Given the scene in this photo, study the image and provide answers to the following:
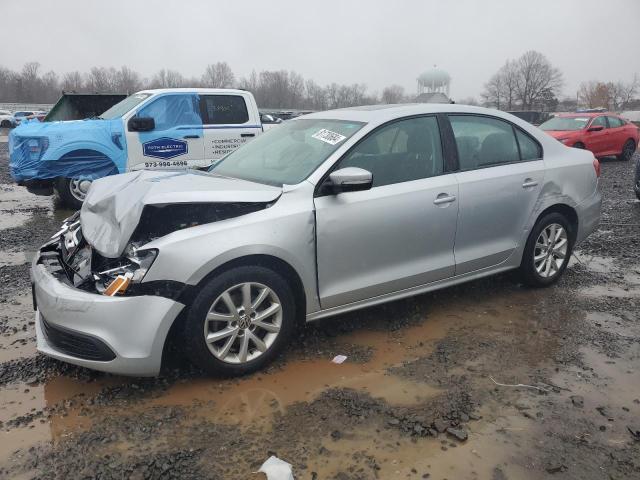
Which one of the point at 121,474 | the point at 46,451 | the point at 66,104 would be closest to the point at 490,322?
the point at 121,474

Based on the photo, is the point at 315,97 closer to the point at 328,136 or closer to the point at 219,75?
the point at 219,75

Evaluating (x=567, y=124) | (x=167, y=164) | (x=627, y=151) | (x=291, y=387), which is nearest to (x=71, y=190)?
(x=167, y=164)

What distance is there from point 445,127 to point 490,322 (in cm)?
161

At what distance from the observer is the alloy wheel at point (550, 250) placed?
479 centimetres

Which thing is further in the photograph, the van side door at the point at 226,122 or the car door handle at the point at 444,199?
the van side door at the point at 226,122

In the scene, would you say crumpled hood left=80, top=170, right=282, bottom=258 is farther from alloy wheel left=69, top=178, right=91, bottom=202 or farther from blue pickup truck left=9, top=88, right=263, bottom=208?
alloy wheel left=69, top=178, right=91, bottom=202

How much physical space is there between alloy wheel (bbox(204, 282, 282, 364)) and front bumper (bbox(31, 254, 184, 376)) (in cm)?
26

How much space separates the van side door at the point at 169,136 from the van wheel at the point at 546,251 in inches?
224

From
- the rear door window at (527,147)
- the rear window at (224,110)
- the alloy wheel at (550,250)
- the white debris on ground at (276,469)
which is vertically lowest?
the white debris on ground at (276,469)

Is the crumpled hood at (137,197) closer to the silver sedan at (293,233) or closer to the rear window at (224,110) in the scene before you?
the silver sedan at (293,233)

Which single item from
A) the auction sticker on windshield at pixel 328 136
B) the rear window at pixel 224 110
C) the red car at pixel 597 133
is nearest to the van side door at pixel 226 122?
the rear window at pixel 224 110

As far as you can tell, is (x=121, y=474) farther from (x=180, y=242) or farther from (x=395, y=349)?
(x=395, y=349)

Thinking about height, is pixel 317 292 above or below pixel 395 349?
above

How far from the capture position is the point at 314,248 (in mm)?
3414
